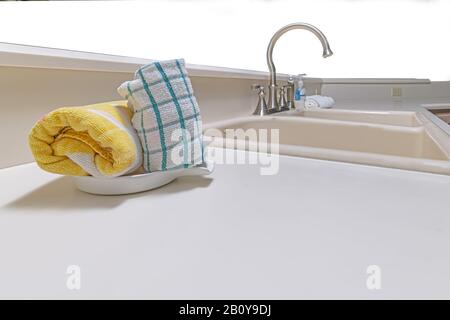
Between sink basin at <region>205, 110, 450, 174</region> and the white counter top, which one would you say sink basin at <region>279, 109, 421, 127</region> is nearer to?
sink basin at <region>205, 110, 450, 174</region>

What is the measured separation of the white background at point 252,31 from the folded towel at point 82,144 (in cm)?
41

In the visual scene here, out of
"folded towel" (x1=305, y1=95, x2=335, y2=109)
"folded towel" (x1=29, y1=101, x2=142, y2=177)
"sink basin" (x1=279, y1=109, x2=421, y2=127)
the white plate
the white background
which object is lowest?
the white plate

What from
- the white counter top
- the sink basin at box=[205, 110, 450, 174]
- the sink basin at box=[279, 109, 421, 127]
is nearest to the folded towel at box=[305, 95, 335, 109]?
the sink basin at box=[279, 109, 421, 127]

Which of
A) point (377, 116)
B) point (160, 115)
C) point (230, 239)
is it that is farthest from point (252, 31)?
point (230, 239)

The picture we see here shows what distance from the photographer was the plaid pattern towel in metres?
0.47

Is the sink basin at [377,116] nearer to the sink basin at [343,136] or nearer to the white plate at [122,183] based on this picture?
the sink basin at [343,136]

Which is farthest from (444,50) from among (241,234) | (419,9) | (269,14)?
(241,234)

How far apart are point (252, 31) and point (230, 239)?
2089mm

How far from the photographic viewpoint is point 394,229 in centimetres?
34

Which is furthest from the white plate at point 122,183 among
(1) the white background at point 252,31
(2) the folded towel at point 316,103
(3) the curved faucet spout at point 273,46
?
(2) the folded towel at point 316,103

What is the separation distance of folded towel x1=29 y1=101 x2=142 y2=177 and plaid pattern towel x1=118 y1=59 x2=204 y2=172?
0.03 meters

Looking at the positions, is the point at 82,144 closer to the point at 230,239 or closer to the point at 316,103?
the point at 230,239
